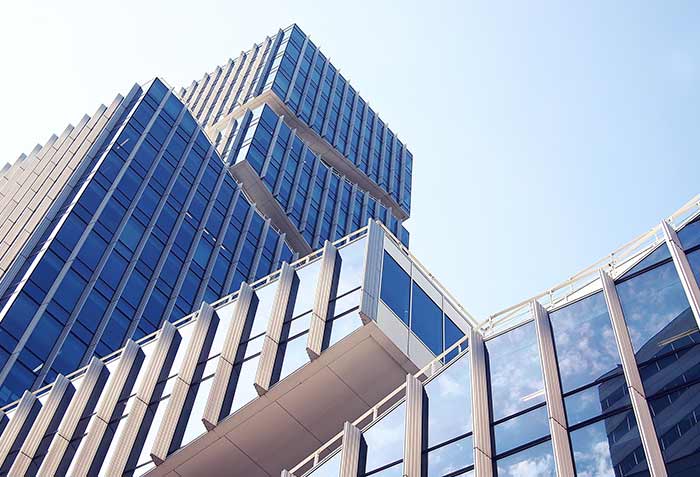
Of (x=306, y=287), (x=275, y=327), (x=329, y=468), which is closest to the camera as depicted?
(x=329, y=468)

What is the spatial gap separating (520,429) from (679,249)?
565cm

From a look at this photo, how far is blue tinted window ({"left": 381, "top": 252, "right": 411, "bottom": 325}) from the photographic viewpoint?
30.0 metres

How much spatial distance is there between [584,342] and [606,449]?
3.53 m

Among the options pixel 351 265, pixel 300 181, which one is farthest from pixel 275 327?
pixel 300 181

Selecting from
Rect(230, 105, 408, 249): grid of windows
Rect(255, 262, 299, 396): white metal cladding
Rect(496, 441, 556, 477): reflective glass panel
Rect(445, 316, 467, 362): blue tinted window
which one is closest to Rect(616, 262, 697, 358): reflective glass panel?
Rect(496, 441, 556, 477): reflective glass panel

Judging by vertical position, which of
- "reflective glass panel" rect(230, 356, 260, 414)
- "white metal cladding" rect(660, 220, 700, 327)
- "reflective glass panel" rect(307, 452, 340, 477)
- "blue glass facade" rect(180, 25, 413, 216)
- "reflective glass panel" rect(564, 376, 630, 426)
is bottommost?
"reflective glass panel" rect(564, 376, 630, 426)

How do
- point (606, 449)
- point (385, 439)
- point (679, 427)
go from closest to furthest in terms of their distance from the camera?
point (679, 427), point (606, 449), point (385, 439)

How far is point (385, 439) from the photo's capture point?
78.4 ft

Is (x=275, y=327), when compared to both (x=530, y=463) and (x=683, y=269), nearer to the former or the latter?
(x=530, y=463)

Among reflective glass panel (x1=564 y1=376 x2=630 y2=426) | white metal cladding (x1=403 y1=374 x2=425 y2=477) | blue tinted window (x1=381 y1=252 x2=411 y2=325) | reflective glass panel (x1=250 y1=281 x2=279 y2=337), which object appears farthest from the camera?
reflective glass panel (x1=250 y1=281 x2=279 y2=337)

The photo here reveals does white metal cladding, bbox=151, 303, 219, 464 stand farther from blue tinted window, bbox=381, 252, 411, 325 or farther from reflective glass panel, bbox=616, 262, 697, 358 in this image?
reflective glass panel, bbox=616, 262, 697, 358

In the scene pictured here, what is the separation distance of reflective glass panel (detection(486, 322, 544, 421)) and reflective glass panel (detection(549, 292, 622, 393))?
2.24 feet

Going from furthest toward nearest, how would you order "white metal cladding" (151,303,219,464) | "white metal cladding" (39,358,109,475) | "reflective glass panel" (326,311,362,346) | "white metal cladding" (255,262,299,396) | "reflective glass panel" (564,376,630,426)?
"white metal cladding" (39,358,109,475)
"white metal cladding" (151,303,219,464)
"white metal cladding" (255,262,299,396)
"reflective glass panel" (326,311,362,346)
"reflective glass panel" (564,376,630,426)

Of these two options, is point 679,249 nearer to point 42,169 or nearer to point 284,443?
point 284,443
